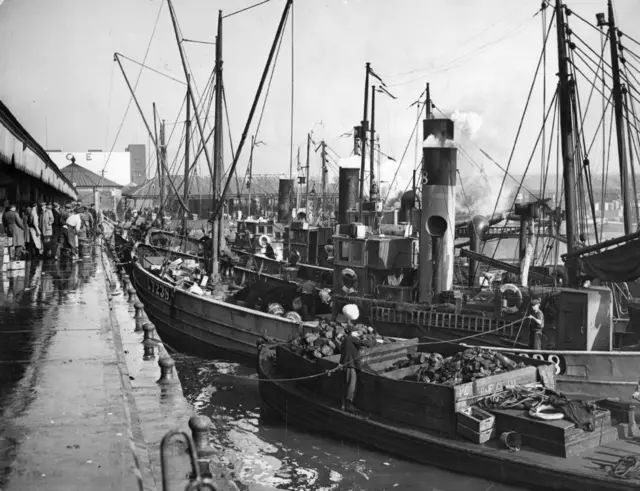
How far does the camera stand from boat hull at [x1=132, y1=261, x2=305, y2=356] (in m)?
19.0

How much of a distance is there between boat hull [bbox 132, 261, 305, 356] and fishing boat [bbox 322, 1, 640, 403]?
224cm

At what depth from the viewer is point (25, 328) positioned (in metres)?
11.0

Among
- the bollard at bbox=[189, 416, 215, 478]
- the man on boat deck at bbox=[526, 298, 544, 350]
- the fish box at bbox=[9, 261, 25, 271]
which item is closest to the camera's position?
the bollard at bbox=[189, 416, 215, 478]

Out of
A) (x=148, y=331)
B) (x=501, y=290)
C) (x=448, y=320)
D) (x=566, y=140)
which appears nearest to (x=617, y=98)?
(x=566, y=140)

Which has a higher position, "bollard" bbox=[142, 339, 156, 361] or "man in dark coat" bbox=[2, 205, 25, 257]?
"man in dark coat" bbox=[2, 205, 25, 257]

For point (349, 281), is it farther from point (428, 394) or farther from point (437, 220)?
point (428, 394)

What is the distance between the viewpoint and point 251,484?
1116 cm

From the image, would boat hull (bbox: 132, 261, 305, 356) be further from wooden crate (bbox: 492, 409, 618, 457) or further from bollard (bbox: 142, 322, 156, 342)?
wooden crate (bbox: 492, 409, 618, 457)

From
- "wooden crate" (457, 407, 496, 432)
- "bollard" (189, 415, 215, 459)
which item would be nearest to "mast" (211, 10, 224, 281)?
"wooden crate" (457, 407, 496, 432)

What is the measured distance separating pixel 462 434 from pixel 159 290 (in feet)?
52.9

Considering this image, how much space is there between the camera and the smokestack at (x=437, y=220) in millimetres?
17750

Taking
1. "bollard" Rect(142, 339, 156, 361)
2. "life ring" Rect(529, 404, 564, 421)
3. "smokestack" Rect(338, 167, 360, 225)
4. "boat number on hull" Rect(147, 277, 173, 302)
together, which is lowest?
"life ring" Rect(529, 404, 564, 421)

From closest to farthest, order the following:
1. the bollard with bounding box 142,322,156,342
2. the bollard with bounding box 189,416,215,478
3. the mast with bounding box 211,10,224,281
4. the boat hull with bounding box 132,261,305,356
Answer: the bollard with bounding box 189,416,215,478 < the bollard with bounding box 142,322,156,342 < the boat hull with bounding box 132,261,305,356 < the mast with bounding box 211,10,224,281

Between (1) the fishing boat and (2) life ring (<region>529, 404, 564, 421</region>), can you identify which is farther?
(1) the fishing boat
